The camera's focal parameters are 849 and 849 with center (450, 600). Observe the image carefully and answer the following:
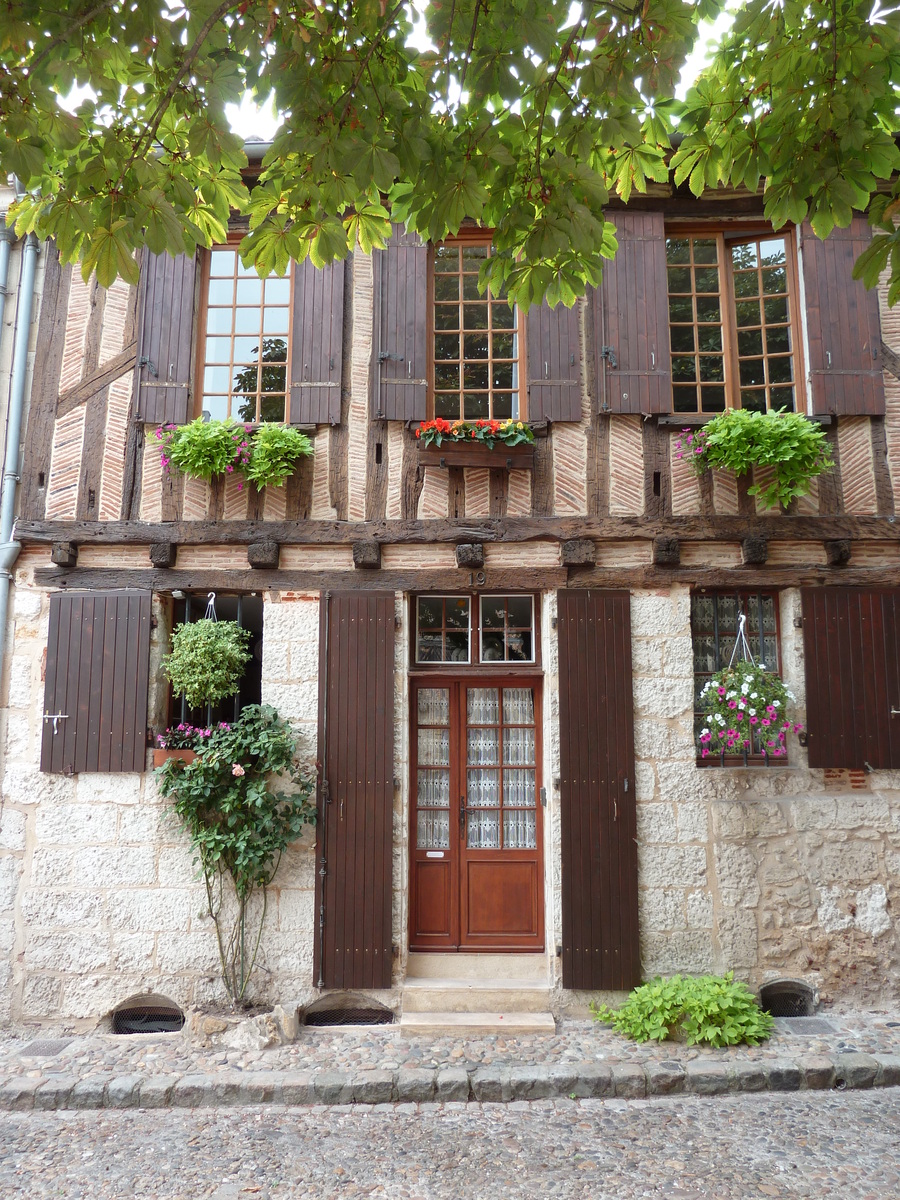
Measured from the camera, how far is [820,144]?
3.32 metres

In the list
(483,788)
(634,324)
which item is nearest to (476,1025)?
(483,788)

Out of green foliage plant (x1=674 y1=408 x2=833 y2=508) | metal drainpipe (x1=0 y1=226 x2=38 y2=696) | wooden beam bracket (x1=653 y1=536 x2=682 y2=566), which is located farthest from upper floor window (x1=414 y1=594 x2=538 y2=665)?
metal drainpipe (x1=0 y1=226 x2=38 y2=696)

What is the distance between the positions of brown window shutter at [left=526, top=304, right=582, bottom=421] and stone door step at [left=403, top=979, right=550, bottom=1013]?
3778 mm

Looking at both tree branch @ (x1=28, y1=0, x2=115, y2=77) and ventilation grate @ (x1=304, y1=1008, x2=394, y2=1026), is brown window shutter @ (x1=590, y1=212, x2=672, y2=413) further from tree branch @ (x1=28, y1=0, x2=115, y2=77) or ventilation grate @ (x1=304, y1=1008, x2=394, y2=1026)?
ventilation grate @ (x1=304, y1=1008, x2=394, y2=1026)

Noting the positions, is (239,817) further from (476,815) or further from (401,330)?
(401,330)

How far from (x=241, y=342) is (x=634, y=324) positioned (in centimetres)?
284

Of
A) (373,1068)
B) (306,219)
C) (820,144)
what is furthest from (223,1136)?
(820,144)

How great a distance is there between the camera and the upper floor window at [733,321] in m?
6.14

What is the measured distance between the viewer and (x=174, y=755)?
5.49 meters

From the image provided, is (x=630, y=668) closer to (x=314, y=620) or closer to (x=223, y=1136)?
(x=314, y=620)

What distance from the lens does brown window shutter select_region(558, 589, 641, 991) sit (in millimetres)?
5422

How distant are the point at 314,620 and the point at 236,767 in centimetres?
112

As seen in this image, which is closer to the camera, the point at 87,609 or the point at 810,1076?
the point at 810,1076

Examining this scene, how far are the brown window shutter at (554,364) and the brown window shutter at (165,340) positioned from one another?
241 centimetres
